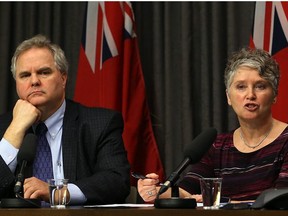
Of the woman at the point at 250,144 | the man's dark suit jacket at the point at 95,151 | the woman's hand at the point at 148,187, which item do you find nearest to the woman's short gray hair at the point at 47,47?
the man's dark suit jacket at the point at 95,151

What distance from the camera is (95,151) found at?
2875 millimetres

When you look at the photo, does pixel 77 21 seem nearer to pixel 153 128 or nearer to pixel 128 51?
pixel 128 51

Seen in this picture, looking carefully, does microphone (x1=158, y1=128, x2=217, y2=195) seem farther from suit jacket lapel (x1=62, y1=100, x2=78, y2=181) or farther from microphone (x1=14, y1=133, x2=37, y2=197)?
suit jacket lapel (x1=62, y1=100, x2=78, y2=181)

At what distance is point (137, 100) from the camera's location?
3.99 m

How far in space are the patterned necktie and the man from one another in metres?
0.02

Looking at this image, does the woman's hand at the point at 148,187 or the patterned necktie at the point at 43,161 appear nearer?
the woman's hand at the point at 148,187

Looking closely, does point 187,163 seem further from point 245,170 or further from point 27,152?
point 245,170

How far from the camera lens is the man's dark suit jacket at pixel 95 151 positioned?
2631 millimetres

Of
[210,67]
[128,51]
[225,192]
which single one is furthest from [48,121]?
[210,67]

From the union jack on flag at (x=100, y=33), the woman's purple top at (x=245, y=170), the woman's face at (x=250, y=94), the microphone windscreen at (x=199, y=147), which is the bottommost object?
the woman's purple top at (x=245, y=170)

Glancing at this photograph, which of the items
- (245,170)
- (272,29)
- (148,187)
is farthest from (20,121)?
(272,29)

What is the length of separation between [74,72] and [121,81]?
0.42 m

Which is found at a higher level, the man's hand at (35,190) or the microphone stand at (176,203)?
the microphone stand at (176,203)

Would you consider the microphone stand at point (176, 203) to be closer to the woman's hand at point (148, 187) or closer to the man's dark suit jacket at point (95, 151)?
the woman's hand at point (148, 187)
